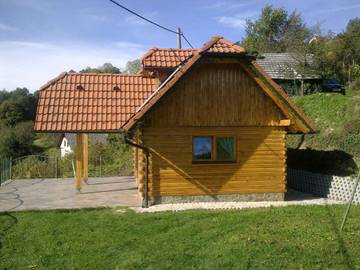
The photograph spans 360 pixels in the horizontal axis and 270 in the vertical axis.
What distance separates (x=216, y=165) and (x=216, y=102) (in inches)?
82.6

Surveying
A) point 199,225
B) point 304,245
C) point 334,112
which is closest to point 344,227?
point 304,245

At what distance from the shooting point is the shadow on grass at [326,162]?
625 inches

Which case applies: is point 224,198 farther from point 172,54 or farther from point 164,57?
point 172,54

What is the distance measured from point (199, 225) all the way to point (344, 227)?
3.49 m

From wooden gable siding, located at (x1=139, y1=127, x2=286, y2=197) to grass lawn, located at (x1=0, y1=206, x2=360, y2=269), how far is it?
1872 millimetres

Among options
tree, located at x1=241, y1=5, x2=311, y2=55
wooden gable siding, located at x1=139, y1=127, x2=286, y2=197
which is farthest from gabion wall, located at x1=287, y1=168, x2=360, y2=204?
tree, located at x1=241, y1=5, x2=311, y2=55

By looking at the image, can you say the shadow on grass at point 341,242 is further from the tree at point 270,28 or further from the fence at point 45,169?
the tree at point 270,28

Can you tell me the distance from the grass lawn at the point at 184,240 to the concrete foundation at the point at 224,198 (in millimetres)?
1725

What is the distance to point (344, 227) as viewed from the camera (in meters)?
10.1

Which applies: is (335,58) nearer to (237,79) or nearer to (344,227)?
(237,79)

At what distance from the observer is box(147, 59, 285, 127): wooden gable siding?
13.9 meters

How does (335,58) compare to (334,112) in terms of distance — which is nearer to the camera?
(334,112)

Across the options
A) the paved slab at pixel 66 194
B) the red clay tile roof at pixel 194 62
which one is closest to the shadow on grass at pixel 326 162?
the red clay tile roof at pixel 194 62

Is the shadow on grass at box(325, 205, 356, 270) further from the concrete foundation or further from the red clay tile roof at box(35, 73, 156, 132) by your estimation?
the red clay tile roof at box(35, 73, 156, 132)
